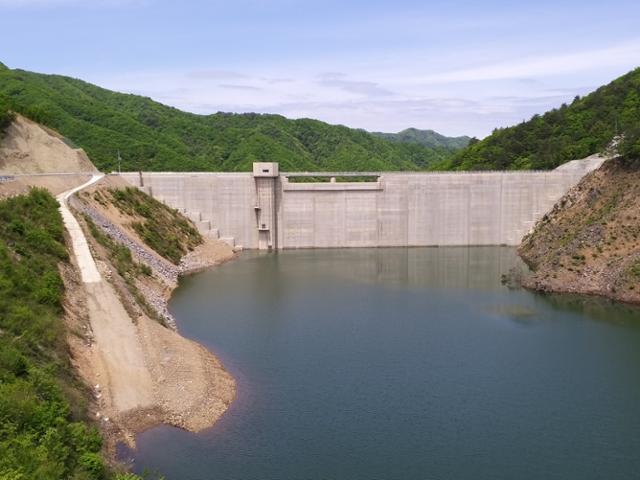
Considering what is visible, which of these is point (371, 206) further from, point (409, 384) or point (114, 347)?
point (114, 347)

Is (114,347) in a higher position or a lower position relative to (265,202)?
lower

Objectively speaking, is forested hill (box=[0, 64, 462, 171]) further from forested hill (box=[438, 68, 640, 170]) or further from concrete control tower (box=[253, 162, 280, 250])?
forested hill (box=[438, 68, 640, 170])

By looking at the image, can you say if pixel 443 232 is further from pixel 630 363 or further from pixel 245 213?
pixel 630 363

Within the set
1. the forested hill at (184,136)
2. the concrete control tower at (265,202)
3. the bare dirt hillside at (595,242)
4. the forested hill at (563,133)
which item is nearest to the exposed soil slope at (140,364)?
the concrete control tower at (265,202)

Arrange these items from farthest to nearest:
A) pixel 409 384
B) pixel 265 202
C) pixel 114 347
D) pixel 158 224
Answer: pixel 265 202
pixel 158 224
pixel 409 384
pixel 114 347

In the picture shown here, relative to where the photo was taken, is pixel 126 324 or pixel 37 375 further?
pixel 126 324

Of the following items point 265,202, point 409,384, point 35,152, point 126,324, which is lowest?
point 409,384

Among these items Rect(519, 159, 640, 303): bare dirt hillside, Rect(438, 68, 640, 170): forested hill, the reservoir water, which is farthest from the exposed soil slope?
Rect(438, 68, 640, 170): forested hill

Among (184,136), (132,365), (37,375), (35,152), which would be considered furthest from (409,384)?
(184,136)
